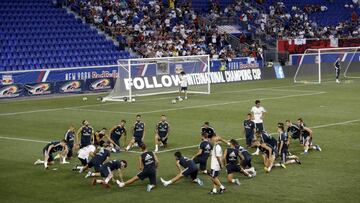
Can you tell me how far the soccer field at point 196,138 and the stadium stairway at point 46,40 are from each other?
657 centimetres

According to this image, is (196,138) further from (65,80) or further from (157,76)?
(65,80)

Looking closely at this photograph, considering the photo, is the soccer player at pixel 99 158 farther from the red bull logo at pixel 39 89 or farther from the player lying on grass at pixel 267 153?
the red bull logo at pixel 39 89

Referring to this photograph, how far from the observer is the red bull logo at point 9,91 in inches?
1822

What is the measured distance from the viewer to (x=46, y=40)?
183 ft

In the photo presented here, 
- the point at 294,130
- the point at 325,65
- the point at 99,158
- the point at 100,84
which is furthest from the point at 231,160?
the point at 325,65

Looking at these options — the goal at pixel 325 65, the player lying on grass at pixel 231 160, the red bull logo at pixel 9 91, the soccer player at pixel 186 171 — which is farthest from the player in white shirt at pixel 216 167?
the goal at pixel 325 65

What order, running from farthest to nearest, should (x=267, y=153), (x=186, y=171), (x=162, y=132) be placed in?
(x=162, y=132) → (x=267, y=153) → (x=186, y=171)

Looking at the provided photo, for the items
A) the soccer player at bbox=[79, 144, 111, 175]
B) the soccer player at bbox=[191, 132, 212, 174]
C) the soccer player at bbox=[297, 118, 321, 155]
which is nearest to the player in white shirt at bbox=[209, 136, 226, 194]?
the soccer player at bbox=[191, 132, 212, 174]

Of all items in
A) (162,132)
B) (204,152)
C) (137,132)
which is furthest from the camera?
(162,132)

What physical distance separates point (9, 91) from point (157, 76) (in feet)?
34.2

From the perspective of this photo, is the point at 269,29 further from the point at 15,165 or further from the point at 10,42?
the point at 15,165

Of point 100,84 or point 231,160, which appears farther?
point 100,84

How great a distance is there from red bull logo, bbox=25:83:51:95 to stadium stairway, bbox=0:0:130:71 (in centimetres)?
368

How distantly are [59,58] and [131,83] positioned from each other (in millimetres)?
9724
